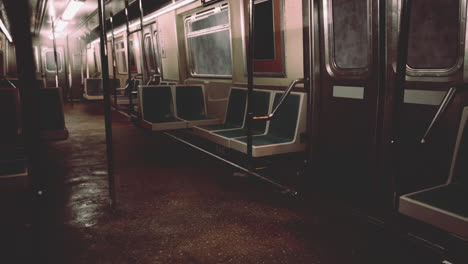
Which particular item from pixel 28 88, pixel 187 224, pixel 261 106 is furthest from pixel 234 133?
pixel 28 88

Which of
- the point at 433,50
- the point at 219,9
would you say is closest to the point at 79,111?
the point at 219,9

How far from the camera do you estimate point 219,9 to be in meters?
5.83

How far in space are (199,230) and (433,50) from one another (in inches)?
85.7

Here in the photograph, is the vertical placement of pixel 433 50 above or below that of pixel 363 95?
above

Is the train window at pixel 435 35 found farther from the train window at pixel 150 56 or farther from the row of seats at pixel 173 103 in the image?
the train window at pixel 150 56

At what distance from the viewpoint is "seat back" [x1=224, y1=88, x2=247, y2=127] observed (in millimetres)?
5188

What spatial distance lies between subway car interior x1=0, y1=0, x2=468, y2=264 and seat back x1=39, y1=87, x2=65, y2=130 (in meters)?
0.02

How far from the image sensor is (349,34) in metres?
3.34

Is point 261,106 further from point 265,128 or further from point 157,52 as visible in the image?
point 157,52

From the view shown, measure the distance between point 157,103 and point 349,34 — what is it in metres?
3.66

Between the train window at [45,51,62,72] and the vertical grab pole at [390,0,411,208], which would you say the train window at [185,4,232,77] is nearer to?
the vertical grab pole at [390,0,411,208]

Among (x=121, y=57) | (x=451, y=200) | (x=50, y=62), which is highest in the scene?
(x=50, y=62)

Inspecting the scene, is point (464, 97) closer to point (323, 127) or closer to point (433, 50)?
point (433, 50)

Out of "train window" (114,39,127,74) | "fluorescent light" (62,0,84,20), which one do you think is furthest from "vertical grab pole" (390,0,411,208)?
"train window" (114,39,127,74)
